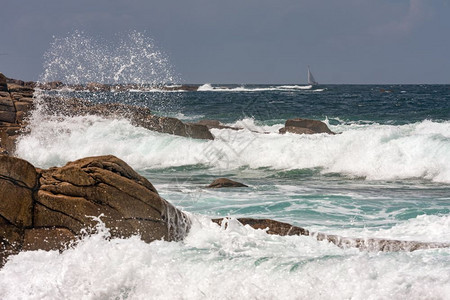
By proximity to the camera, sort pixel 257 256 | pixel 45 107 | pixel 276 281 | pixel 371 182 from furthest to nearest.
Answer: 1. pixel 45 107
2. pixel 371 182
3. pixel 257 256
4. pixel 276 281

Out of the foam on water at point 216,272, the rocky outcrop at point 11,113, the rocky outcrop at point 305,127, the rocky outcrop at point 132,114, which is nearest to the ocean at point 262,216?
the foam on water at point 216,272

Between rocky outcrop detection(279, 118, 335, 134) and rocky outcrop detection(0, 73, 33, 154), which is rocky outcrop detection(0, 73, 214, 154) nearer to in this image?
rocky outcrop detection(0, 73, 33, 154)

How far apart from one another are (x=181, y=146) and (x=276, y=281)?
15541 mm

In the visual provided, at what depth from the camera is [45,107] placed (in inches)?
915

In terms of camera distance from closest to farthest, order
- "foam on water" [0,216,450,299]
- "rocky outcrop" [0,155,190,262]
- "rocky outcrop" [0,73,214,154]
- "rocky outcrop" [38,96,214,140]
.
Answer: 1. "foam on water" [0,216,450,299]
2. "rocky outcrop" [0,155,190,262]
3. "rocky outcrop" [0,73,214,154]
4. "rocky outcrop" [38,96,214,140]

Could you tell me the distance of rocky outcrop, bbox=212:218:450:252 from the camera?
7.35 meters

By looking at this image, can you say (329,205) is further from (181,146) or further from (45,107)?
(45,107)

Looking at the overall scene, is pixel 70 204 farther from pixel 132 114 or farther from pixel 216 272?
pixel 132 114

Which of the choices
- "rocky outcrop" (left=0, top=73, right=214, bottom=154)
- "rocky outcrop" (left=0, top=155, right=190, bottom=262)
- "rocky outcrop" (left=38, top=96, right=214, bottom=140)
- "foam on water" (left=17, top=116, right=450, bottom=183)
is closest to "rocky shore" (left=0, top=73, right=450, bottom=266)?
"rocky outcrop" (left=0, top=155, right=190, bottom=262)

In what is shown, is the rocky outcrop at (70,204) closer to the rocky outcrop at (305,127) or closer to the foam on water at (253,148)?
the foam on water at (253,148)

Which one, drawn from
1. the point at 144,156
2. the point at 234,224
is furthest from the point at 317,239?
the point at 144,156

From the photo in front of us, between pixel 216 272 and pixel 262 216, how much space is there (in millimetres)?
3800

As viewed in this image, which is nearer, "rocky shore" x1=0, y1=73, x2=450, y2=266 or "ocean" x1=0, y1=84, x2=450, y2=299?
"ocean" x1=0, y1=84, x2=450, y2=299

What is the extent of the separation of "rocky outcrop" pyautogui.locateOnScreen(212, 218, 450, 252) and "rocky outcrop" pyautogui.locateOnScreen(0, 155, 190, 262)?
1.42 metres
